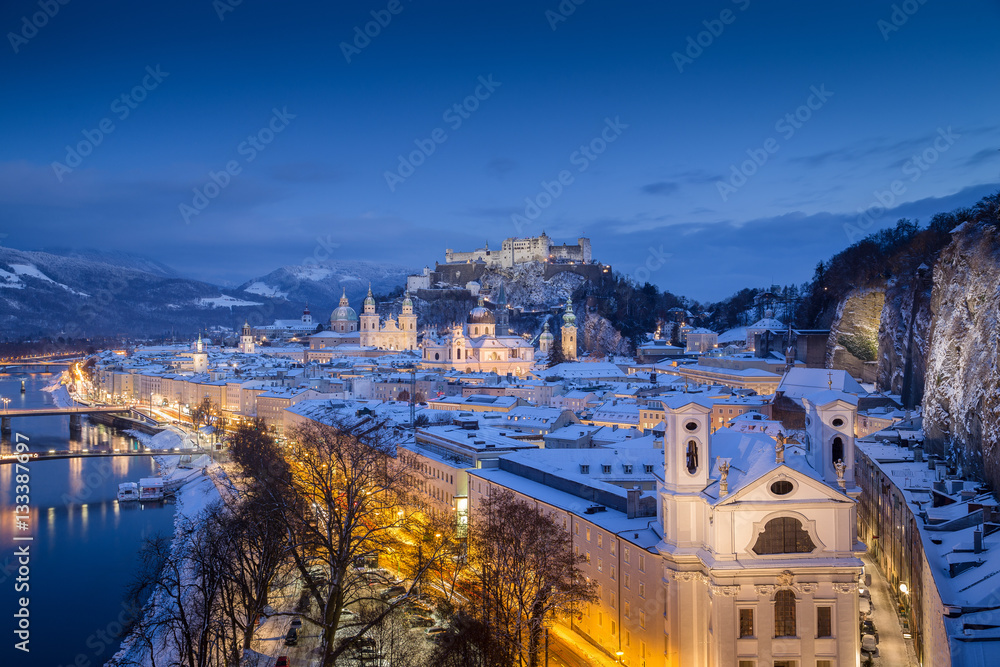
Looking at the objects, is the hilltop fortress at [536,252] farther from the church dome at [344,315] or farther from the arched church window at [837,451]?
the arched church window at [837,451]

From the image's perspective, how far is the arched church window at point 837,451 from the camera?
1897 cm

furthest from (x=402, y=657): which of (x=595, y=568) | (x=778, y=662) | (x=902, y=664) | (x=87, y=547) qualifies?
(x=87, y=547)

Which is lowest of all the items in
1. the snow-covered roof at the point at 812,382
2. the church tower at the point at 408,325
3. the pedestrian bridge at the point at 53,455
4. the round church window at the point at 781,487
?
the pedestrian bridge at the point at 53,455

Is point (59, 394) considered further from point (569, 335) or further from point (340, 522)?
point (340, 522)

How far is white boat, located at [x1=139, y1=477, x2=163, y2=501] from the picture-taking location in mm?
40869

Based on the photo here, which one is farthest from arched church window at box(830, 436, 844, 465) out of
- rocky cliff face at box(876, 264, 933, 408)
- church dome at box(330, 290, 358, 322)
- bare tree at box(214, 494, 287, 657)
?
church dome at box(330, 290, 358, 322)

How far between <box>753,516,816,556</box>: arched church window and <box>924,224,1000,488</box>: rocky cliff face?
226 inches

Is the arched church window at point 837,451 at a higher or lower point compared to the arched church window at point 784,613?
higher

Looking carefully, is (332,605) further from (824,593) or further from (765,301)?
(765,301)

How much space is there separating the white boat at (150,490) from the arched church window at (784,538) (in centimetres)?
3169

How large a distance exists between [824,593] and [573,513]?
21.4ft

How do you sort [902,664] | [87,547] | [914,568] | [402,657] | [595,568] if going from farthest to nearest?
[87,547] → [595,568] → [914,568] → [902,664] → [402,657]

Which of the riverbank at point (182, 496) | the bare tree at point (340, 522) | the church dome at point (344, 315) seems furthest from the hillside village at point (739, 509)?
the church dome at point (344, 315)

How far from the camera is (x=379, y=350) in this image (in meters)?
102
